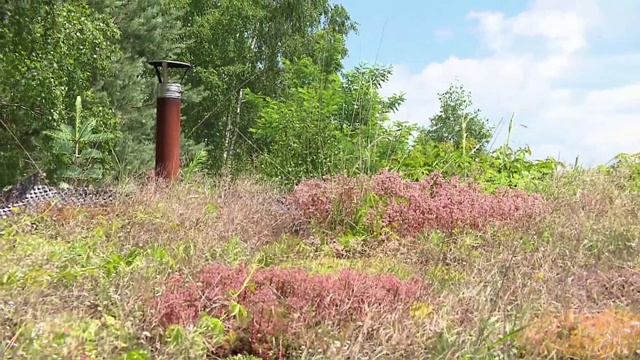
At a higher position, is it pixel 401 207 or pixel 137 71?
pixel 137 71

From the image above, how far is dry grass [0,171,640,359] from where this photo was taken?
2.10m

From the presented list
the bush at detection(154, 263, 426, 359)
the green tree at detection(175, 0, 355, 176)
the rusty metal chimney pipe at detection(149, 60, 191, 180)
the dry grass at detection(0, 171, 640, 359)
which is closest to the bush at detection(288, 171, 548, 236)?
the dry grass at detection(0, 171, 640, 359)

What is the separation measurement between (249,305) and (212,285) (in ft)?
0.65

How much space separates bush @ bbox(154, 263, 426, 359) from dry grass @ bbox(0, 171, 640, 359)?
5 cm

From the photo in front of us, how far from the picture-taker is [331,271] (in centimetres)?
326

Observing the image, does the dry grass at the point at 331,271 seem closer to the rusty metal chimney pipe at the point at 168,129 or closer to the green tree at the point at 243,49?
the rusty metal chimney pipe at the point at 168,129

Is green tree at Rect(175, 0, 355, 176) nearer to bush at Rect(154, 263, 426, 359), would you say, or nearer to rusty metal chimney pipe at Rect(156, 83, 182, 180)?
rusty metal chimney pipe at Rect(156, 83, 182, 180)

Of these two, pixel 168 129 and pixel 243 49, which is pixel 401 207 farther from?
pixel 243 49

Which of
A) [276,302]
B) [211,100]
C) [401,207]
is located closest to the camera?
[276,302]

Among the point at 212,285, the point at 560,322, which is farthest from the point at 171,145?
the point at 560,322

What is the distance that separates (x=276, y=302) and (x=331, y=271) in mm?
980

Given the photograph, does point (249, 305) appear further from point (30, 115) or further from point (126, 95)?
point (126, 95)

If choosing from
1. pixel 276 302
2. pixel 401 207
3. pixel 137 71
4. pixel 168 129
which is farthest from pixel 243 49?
pixel 276 302

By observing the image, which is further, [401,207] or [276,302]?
[401,207]
